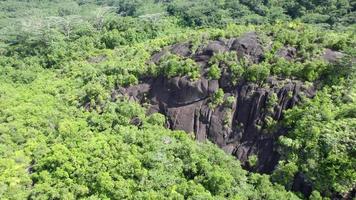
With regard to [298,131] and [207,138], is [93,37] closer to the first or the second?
[207,138]

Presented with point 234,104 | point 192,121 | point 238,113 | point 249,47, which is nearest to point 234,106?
point 234,104

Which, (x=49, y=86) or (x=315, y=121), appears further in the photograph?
(x=49, y=86)

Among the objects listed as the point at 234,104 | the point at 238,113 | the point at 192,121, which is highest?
the point at 234,104

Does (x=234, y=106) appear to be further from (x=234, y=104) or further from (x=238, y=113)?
(x=238, y=113)

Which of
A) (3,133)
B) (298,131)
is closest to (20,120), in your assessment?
(3,133)

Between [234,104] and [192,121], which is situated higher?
[234,104]

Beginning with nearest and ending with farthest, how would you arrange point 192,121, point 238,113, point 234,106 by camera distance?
point 238,113 < point 234,106 < point 192,121
